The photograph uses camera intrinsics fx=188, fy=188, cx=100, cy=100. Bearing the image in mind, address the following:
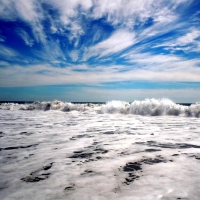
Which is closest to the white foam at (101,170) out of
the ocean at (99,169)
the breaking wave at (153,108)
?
the ocean at (99,169)

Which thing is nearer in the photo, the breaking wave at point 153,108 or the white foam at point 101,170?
the white foam at point 101,170

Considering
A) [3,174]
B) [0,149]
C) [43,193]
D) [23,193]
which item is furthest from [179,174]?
[0,149]

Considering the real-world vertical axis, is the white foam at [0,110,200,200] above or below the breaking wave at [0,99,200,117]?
below

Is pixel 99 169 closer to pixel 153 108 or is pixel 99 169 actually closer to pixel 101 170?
pixel 101 170

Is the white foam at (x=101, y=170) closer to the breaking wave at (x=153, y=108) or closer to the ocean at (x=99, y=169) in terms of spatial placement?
the ocean at (x=99, y=169)

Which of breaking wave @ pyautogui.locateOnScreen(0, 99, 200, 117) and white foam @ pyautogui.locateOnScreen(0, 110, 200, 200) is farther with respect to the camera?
breaking wave @ pyautogui.locateOnScreen(0, 99, 200, 117)

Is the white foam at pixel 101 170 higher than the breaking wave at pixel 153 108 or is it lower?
lower

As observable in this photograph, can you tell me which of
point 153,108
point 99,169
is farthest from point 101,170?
point 153,108

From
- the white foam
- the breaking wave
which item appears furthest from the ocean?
the breaking wave

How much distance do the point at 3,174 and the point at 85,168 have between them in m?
1.13

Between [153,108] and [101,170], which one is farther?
[153,108]

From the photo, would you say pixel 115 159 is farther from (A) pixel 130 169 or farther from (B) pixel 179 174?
(B) pixel 179 174

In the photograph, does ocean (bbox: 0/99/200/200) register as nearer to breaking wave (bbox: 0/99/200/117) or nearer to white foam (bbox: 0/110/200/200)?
white foam (bbox: 0/110/200/200)

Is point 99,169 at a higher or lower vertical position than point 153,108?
lower
